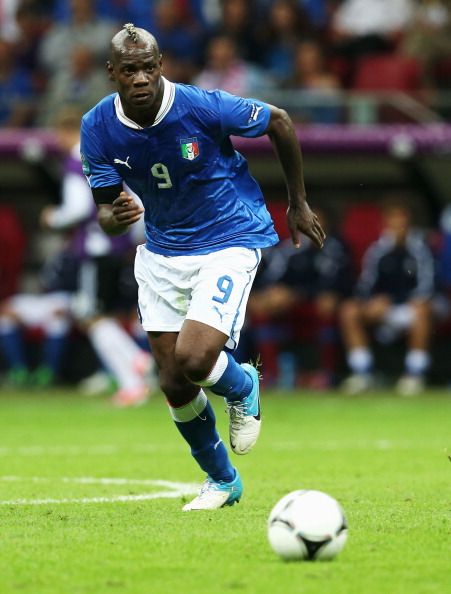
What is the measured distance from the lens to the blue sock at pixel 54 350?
52.7 feet

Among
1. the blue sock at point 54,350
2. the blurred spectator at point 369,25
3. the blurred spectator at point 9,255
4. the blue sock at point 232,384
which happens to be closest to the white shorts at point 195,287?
the blue sock at point 232,384

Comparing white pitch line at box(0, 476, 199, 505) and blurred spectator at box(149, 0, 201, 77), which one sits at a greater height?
white pitch line at box(0, 476, 199, 505)

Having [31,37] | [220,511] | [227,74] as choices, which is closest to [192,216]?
[220,511]

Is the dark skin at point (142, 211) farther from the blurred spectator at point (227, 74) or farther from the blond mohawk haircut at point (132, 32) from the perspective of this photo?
the blurred spectator at point (227, 74)

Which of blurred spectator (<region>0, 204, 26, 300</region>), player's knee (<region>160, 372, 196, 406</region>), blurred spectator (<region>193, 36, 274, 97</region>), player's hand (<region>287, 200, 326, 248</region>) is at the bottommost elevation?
blurred spectator (<region>0, 204, 26, 300</region>)

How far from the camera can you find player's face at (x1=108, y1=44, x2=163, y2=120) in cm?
613

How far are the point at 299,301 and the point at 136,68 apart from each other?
32.4 feet

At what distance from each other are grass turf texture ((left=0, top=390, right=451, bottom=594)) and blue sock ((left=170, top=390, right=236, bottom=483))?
0.22m

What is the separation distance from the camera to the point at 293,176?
662 centimetres

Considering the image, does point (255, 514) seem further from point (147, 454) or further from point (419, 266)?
point (419, 266)

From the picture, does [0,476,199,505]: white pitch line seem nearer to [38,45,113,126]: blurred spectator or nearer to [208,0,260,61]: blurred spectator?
[38,45,113,126]: blurred spectator

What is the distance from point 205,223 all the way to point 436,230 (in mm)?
10672

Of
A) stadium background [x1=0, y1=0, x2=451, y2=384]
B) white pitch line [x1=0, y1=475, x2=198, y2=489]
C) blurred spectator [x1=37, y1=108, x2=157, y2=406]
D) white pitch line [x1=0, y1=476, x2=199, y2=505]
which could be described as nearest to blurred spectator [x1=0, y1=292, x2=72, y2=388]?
stadium background [x1=0, y1=0, x2=451, y2=384]

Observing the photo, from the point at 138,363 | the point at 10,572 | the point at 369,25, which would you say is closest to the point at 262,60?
the point at 369,25
